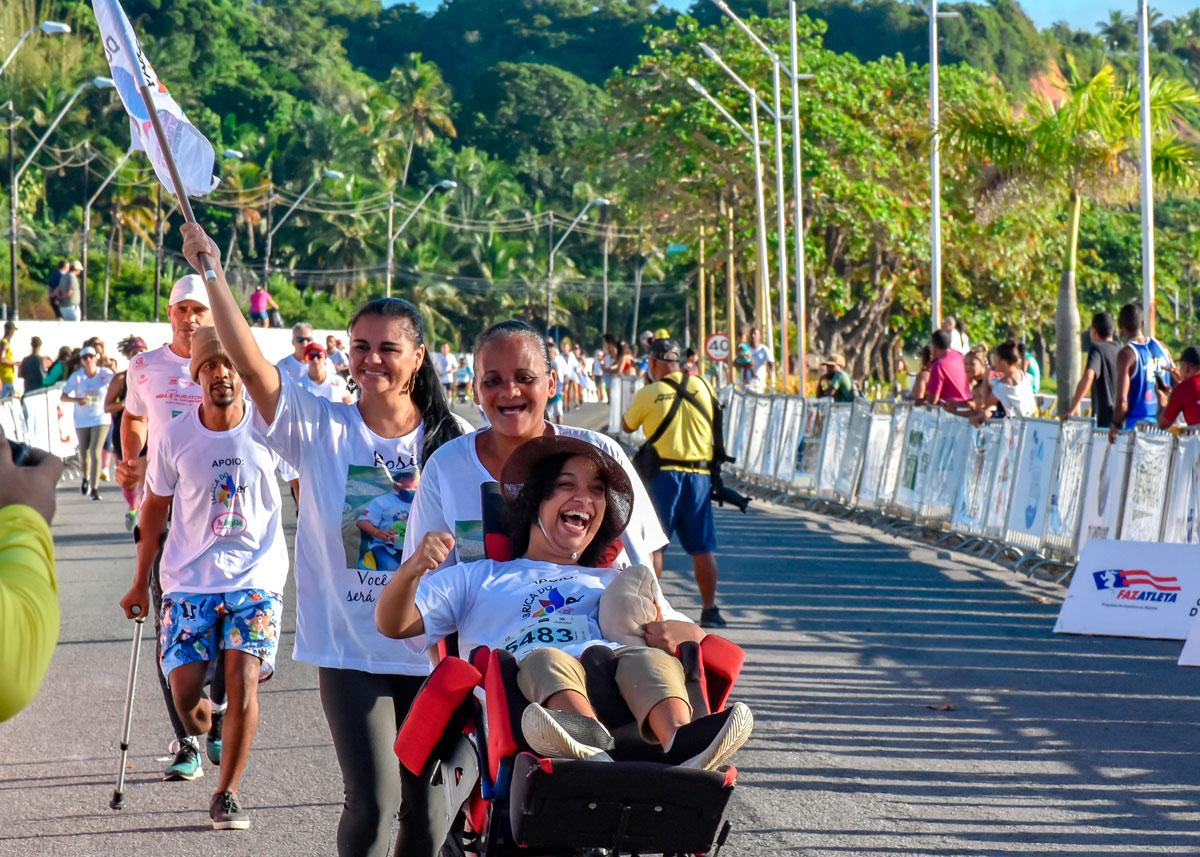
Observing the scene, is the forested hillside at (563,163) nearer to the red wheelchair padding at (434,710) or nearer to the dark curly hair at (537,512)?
the dark curly hair at (537,512)

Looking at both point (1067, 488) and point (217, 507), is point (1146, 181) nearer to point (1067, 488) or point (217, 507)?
point (1067, 488)

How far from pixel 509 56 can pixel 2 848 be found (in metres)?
133

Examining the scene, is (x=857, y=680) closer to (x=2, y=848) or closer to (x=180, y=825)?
(x=180, y=825)

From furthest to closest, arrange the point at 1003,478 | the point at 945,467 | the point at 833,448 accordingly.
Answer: the point at 833,448 < the point at 945,467 < the point at 1003,478

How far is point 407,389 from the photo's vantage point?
519 cm

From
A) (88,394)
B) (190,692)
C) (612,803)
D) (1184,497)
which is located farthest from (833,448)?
(612,803)

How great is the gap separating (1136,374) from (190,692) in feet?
31.9

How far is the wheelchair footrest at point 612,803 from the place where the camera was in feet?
12.2

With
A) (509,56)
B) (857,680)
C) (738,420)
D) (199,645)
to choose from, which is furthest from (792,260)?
(509,56)

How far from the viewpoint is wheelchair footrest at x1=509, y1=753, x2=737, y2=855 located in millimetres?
3721

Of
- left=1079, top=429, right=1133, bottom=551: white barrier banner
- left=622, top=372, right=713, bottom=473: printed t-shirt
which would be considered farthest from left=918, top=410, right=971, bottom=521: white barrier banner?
left=622, top=372, right=713, bottom=473: printed t-shirt

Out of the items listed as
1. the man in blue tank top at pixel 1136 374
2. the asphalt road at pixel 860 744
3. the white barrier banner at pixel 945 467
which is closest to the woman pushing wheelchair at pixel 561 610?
the asphalt road at pixel 860 744

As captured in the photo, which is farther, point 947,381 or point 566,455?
point 947,381

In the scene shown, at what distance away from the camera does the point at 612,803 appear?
148 inches
